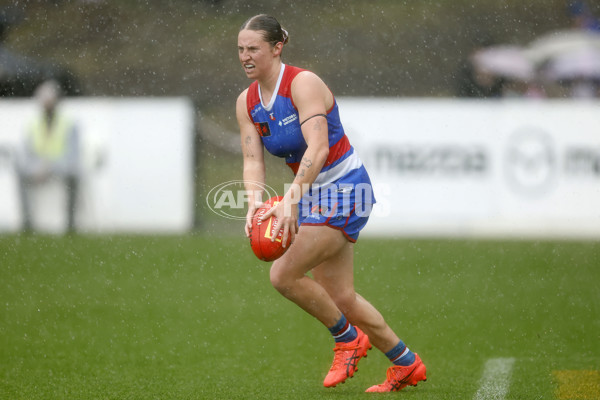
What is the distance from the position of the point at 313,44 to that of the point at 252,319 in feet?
48.1

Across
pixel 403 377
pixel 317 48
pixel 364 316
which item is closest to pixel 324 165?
→ pixel 364 316

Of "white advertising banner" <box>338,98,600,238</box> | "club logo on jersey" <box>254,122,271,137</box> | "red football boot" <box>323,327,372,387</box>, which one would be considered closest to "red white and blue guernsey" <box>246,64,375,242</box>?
"club logo on jersey" <box>254,122,271,137</box>

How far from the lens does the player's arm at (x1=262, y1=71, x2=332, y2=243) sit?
457 centimetres

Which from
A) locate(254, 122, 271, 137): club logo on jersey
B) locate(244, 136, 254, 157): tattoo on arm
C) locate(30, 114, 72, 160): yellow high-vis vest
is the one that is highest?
locate(30, 114, 72, 160): yellow high-vis vest

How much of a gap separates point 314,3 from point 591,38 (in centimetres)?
690

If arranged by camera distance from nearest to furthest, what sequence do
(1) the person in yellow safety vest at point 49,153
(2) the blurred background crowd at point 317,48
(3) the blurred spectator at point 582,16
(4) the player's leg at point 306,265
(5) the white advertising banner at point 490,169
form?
1. (4) the player's leg at point 306,265
2. (5) the white advertising banner at point 490,169
3. (1) the person in yellow safety vest at point 49,153
4. (2) the blurred background crowd at point 317,48
5. (3) the blurred spectator at point 582,16

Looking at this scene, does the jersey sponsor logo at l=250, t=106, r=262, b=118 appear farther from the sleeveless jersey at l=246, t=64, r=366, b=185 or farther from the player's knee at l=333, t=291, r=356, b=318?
the player's knee at l=333, t=291, r=356, b=318

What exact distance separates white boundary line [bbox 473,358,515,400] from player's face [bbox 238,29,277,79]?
205cm

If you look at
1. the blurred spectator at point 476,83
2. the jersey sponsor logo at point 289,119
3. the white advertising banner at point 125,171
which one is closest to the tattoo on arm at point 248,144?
the jersey sponsor logo at point 289,119

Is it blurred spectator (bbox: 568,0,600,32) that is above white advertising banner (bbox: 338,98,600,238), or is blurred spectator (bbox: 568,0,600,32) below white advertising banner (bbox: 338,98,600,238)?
above

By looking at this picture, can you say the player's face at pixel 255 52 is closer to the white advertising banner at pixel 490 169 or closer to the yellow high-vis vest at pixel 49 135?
the white advertising banner at pixel 490 169

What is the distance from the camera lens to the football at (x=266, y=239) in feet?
15.1

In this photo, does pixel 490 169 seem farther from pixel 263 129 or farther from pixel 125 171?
pixel 263 129

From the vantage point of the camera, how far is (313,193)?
4910 mm
